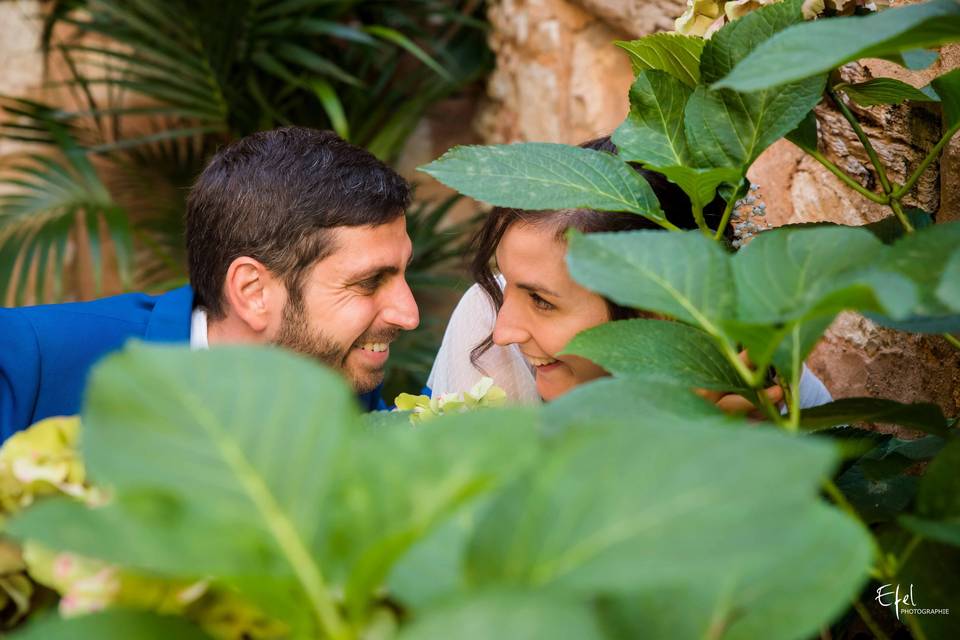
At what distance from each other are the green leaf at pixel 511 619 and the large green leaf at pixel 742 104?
47 cm

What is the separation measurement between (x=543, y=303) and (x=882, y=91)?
29.1 inches

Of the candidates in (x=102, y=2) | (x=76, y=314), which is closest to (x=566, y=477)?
(x=76, y=314)

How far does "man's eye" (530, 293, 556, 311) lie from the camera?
1.45 m

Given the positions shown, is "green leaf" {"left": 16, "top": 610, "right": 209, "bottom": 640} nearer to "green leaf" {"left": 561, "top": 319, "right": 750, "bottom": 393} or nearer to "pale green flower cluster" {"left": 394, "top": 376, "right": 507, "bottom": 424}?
"green leaf" {"left": 561, "top": 319, "right": 750, "bottom": 393}

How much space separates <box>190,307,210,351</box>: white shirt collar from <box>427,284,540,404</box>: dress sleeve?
43 centimetres

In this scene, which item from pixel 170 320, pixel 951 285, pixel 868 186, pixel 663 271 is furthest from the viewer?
pixel 170 320

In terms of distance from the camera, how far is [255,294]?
1751mm

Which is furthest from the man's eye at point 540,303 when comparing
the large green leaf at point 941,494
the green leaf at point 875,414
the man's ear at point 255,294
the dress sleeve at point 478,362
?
the large green leaf at point 941,494

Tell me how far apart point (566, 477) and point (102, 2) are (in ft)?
10.0

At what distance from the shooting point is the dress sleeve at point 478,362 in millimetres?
1760

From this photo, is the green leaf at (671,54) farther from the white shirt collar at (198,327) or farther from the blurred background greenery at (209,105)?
the blurred background greenery at (209,105)

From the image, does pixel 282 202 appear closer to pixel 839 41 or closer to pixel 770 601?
pixel 839 41

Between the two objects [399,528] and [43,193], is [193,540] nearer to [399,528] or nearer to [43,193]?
[399,528]

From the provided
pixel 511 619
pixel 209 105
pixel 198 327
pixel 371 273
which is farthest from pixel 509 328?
pixel 209 105
